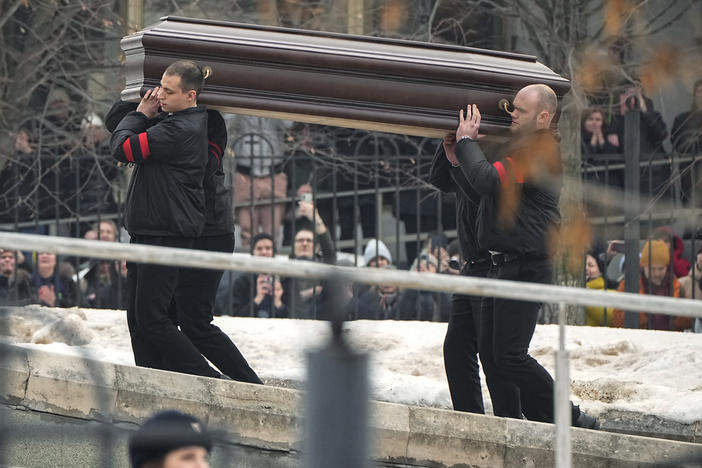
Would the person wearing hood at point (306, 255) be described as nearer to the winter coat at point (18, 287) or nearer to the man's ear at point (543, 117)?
the winter coat at point (18, 287)

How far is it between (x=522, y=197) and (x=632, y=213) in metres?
4.01

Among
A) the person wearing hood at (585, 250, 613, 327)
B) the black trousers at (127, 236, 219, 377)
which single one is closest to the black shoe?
the black trousers at (127, 236, 219, 377)

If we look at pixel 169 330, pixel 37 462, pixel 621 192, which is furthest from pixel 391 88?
pixel 621 192

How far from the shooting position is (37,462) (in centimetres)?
593

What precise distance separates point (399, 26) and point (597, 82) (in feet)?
6.24

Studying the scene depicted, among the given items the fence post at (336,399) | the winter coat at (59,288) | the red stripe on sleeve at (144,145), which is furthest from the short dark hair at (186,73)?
the winter coat at (59,288)

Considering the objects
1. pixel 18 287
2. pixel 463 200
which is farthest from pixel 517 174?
pixel 18 287

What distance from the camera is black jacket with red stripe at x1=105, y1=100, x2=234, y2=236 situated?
6.71 meters

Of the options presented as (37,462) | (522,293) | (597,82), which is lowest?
(37,462)

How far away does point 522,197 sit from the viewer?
6.26 metres

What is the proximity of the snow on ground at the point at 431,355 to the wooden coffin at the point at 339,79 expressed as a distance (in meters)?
0.97

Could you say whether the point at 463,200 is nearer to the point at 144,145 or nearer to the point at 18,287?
the point at 144,145

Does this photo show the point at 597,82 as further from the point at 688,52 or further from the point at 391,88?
the point at 391,88

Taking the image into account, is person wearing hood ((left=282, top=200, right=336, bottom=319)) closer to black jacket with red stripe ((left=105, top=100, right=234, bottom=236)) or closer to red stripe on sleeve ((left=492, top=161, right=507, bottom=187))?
black jacket with red stripe ((left=105, top=100, right=234, bottom=236))
